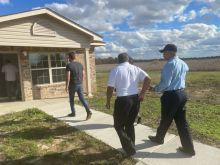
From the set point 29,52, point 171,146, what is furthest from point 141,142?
point 29,52

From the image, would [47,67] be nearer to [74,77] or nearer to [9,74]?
[9,74]

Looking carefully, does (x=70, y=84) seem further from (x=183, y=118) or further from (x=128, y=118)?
(x=183, y=118)

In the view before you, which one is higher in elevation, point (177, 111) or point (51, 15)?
point (51, 15)

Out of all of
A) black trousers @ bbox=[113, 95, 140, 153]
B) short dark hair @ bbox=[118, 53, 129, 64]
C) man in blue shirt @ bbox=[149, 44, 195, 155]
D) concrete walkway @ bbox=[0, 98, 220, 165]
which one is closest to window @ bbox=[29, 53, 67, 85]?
concrete walkway @ bbox=[0, 98, 220, 165]

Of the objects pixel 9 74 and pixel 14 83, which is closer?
pixel 9 74

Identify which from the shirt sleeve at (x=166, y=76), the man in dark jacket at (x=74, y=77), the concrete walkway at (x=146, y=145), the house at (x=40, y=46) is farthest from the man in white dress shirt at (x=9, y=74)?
the shirt sleeve at (x=166, y=76)

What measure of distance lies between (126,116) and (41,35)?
22.7 ft

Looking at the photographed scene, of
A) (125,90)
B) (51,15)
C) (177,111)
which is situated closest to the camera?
(125,90)

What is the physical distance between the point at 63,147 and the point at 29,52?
280 inches

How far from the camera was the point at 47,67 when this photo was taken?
38.5 feet

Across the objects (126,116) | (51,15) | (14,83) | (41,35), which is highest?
(51,15)

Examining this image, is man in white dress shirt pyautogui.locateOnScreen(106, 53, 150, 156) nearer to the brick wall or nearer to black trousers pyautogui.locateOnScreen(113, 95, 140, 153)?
black trousers pyautogui.locateOnScreen(113, 95, 140, 153)

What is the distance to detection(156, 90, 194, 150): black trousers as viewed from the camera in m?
4.36

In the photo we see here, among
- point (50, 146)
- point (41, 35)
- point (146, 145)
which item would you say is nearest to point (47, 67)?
point (41, 35)
